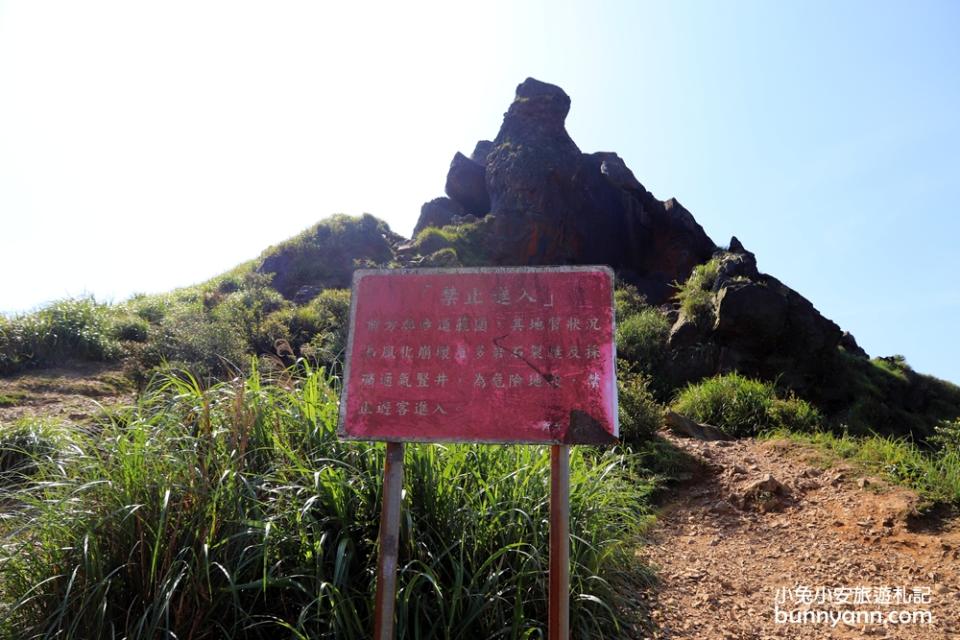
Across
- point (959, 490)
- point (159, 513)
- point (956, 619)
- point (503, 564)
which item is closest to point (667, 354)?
point (959, 490)

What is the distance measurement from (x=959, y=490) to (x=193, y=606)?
5.48 metres

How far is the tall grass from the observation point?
105 inches

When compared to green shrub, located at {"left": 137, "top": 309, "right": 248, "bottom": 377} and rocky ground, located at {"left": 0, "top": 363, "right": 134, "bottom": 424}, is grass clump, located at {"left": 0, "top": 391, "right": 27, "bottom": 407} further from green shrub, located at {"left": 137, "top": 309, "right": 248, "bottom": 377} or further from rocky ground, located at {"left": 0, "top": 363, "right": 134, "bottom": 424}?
green shrub, located at {"left": 137, "top": 309, "right": 248, "bottom": 377}

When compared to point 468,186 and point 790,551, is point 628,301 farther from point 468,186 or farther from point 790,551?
point 790,551

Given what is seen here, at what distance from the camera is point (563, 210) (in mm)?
21703

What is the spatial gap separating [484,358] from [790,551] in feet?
11.2

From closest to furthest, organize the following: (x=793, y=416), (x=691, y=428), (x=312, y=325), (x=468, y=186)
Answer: (x=691, y=428) → (x=793, y=416) → (x=312, y=325) → (x=468, y=186)

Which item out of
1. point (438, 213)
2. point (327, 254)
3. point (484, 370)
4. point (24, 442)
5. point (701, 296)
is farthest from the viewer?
point (438, 213)

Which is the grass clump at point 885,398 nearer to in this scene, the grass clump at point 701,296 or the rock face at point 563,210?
the grass clump at point 701,296

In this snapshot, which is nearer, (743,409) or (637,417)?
(637,417)

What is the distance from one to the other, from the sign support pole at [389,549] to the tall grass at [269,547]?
242 mm

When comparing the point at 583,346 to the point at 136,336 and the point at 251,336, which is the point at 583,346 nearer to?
the point at 136,336

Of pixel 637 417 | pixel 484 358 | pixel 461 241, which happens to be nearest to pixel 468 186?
pixel 461 241

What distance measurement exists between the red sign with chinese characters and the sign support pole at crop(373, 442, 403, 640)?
12 cm
